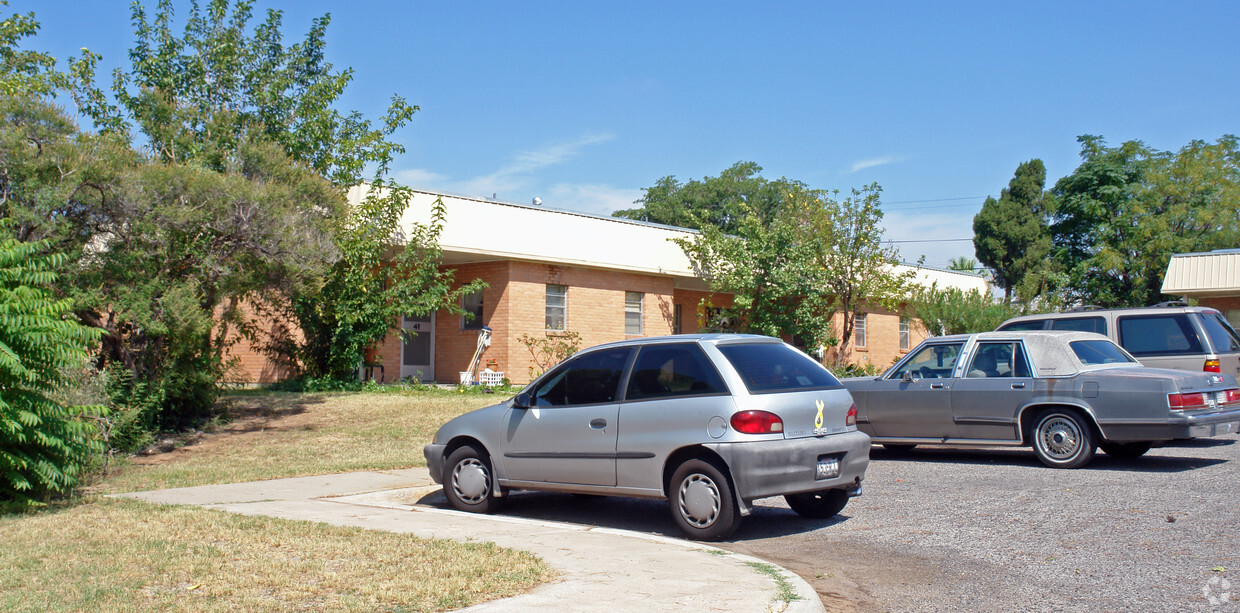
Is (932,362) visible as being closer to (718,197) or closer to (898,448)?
(898,448)

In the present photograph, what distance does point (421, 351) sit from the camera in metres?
26.4

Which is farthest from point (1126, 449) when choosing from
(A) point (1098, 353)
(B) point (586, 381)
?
(B) point (586, 381)

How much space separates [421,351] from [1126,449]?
1834cm

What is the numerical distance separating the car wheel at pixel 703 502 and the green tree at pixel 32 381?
5282 millimetres

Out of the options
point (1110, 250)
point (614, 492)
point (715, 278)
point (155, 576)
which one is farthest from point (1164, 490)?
point (1110, 250)

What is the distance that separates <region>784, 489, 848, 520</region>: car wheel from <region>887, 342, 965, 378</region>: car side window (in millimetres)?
4041

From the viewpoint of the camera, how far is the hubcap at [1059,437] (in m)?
11.2

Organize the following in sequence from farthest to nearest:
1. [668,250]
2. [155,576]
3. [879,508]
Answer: [668,250], [879,508], [155,576]

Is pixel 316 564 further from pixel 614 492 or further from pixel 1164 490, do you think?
pixel 1164 490

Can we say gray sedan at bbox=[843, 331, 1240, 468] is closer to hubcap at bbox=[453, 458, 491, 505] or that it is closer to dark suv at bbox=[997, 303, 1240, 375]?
dark suv at bbox=[997, 303, 1240, 375]

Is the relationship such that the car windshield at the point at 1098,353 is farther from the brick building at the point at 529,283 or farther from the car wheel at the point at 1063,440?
the brick building at the point at 529,283

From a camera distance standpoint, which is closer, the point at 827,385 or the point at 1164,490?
the point at 827,385

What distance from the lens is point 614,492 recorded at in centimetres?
849

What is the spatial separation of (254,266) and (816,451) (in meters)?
9.85
